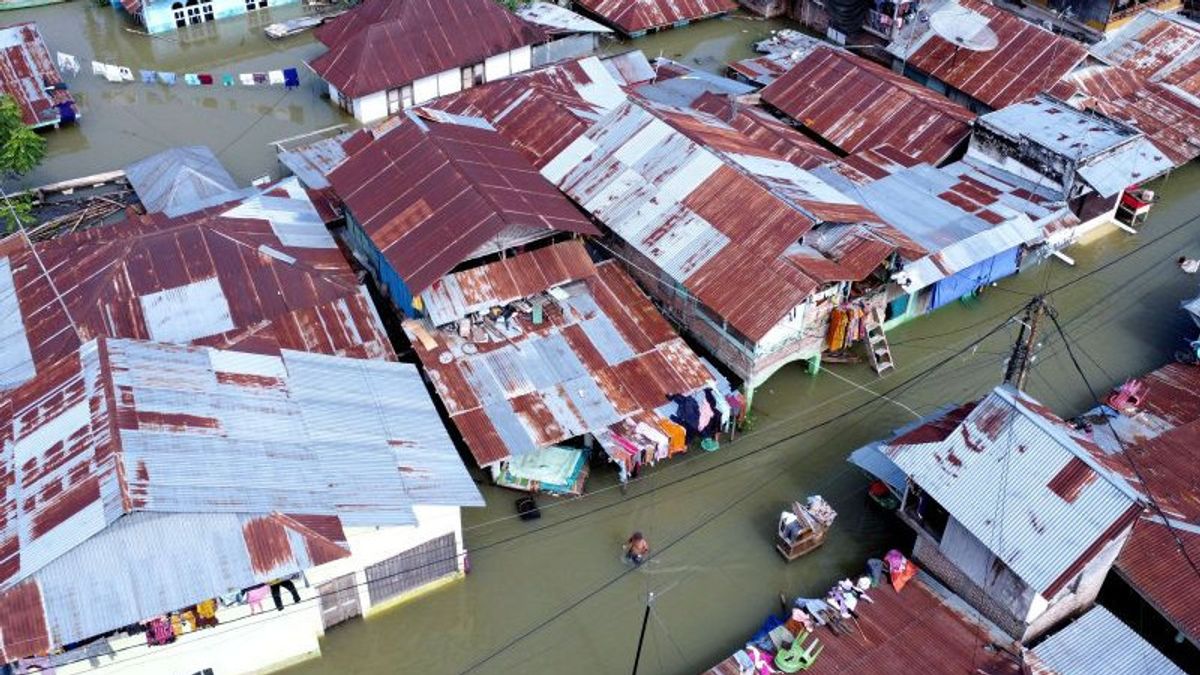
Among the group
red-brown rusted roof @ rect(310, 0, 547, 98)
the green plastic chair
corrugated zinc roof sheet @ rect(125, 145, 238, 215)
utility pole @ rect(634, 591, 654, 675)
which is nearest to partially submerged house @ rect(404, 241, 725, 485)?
utility pole @ rect(634, 591, 654, 675)

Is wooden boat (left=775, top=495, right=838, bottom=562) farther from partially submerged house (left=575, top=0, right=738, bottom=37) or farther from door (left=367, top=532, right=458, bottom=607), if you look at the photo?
partially submerged house (left=575, top=0, right=738, bottom=37)

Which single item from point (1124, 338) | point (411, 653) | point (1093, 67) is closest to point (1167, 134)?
point (1093, 67)

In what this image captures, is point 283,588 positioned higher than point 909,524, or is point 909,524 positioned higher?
point 283,588

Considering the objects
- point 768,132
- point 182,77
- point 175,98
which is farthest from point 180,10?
point 768,132

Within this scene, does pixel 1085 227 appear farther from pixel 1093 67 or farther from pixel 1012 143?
pixel 1093 67

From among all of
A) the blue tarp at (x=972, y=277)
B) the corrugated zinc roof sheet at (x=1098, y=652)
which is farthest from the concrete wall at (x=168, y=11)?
the corrugated zinc roof sheet at (x=1098, y=652)

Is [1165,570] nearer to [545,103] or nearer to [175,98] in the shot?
[545,103]

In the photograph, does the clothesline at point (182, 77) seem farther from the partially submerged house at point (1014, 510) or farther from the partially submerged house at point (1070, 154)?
the partially submerged house at point (1014, 510)
